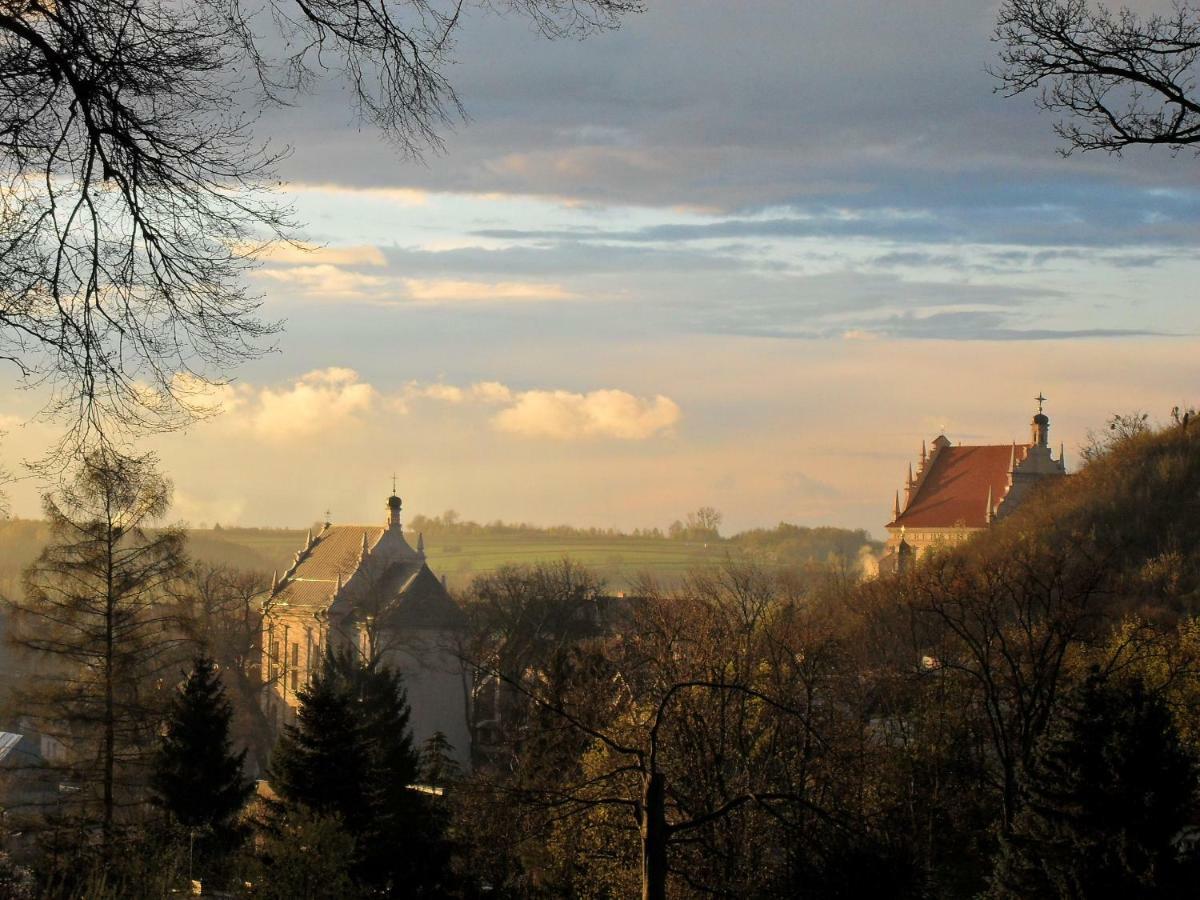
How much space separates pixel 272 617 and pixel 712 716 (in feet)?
118

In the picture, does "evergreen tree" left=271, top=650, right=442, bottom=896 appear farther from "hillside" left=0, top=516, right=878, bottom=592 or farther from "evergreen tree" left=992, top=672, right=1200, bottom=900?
"hillside" left=0, top=516, right=878, bottom=592

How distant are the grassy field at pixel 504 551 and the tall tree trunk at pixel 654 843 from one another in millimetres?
124578

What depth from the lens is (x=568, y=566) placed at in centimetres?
6769

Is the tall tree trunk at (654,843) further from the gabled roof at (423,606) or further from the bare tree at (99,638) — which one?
the gabled roof at (423,606)

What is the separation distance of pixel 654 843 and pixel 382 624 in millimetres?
55122

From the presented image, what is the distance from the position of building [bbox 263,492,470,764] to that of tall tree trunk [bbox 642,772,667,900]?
48.5 meters

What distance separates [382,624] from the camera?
2345 inches

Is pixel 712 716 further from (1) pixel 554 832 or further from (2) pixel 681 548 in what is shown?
(2) pixel 681 548

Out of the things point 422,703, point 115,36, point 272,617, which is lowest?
point 422,703

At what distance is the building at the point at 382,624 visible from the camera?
58.8 m

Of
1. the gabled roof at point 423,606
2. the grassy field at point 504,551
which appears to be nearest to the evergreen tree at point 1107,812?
the gabled roof at point 423,606

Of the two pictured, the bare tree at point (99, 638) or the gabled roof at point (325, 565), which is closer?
the bare tree at point (99, 638)

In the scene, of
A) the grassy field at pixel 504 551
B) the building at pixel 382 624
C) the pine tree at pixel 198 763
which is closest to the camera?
the pine tree at pixel 198 763

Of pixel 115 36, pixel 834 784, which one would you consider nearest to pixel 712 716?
pixel 834 784
